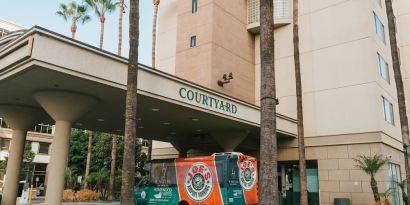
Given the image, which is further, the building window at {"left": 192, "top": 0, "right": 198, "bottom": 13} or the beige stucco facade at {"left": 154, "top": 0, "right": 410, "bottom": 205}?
the building window at {"left": 192, "top": 0, "right": 198, "bottom": 13}

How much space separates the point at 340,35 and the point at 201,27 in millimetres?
10899

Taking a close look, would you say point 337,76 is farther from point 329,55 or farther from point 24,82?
point 24,82

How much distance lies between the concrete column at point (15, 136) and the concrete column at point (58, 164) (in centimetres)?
535

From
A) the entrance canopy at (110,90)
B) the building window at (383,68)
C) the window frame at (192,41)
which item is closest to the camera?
the entrance canopy at (110,90)

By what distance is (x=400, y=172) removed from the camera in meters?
26.4

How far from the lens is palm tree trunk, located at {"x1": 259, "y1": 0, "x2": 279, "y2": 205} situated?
9.96 m

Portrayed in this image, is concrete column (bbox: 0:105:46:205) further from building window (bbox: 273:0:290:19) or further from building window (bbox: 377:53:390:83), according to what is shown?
building window (bbox: 377:53:390:83)

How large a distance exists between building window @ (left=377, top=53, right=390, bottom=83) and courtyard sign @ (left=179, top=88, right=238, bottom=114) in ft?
38.2

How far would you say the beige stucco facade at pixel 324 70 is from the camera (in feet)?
78.7

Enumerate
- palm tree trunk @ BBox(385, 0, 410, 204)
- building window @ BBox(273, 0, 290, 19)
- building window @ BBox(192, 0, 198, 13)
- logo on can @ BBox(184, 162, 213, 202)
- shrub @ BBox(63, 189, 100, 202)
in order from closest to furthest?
palm tree trunk @ BBox(385, 0, 410, 204) < logo on can @ BBox(184, 162, 213, 202) < building window @ BBox(273, 0, 290, 19) < shrub @ BBox(63, 189, 100, 202) < building window @ BBox(192, 0, 198, 13)

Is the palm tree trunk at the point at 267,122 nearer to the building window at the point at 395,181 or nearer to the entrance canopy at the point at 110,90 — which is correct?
the entrance canopy at the point at 110,90

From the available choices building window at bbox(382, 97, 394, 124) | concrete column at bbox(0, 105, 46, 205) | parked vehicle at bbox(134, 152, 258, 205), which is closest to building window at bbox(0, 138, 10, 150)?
concrete column at bbox(0, 105, 46, 205)

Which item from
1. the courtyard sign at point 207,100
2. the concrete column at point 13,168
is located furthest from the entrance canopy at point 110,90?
the concrete column at point 13,168

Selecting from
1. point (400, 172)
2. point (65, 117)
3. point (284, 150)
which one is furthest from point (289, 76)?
point (65, 117)
